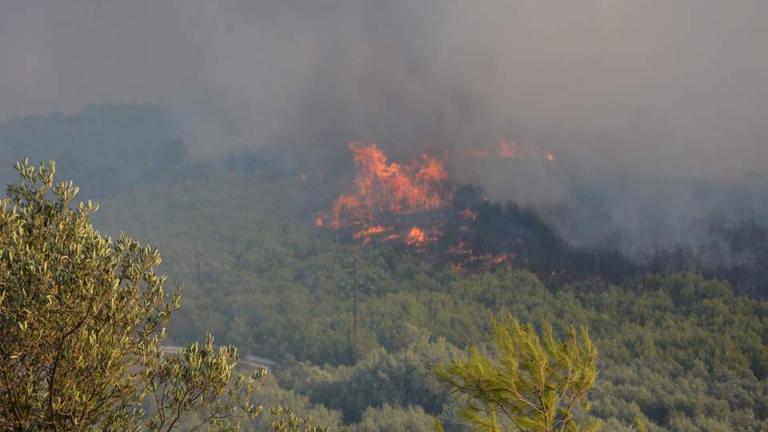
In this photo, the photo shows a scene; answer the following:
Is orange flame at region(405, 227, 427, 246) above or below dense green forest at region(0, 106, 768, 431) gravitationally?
above

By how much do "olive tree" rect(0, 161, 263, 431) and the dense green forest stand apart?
63.9 feet

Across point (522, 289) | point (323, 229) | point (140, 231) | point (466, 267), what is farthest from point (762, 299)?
point (140, 231)

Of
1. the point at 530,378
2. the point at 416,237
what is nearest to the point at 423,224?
the point at 416,237

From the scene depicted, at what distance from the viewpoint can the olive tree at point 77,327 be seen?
14328 mm

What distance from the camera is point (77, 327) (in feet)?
47.0

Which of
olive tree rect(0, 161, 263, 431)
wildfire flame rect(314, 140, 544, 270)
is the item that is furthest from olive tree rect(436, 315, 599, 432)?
wildfire flame rect(314, 140, 544, 270)

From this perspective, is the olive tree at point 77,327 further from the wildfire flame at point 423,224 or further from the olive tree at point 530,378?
the wildfire flame at point 423,224

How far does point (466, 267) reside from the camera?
142 metres

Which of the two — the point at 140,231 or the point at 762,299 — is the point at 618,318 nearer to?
the point at 762,299

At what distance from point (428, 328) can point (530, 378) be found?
81.2 meters

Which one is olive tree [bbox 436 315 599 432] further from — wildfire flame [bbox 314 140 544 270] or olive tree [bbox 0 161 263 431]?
wildfire flame [bbox 314 140 544 270]

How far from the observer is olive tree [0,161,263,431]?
47.0 ft

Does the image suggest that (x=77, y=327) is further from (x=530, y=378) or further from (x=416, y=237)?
(x=416, y=237)

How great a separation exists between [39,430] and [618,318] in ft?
300
